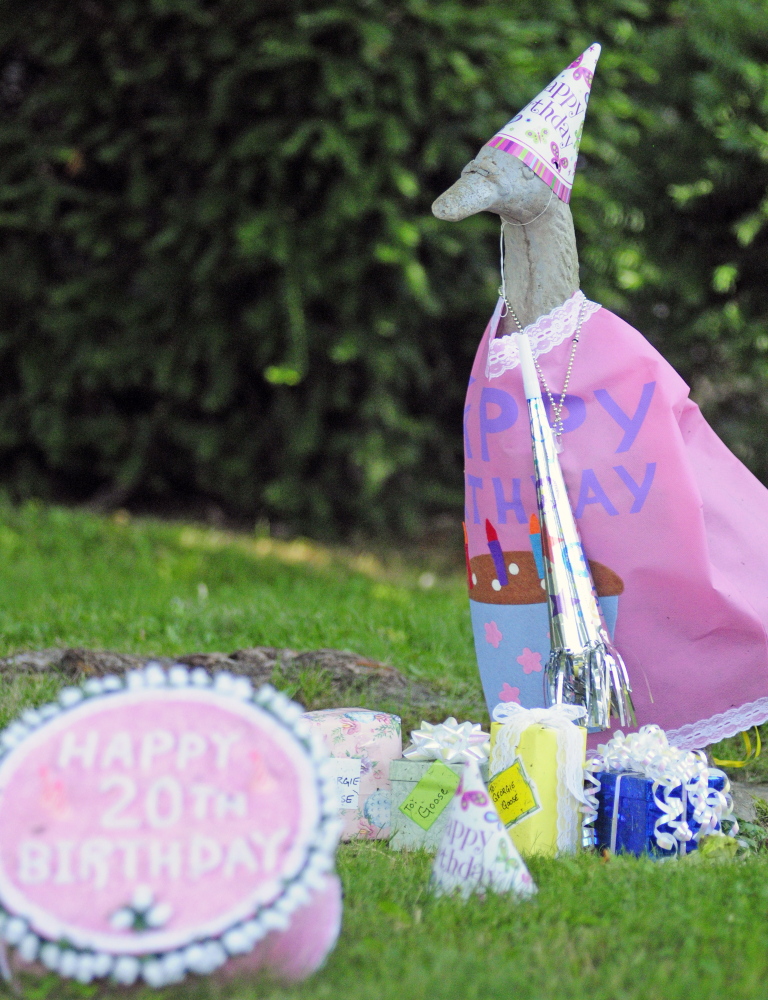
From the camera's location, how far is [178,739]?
1.59m

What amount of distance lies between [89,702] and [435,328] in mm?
5147

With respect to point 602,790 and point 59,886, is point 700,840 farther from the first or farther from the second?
point 59,886

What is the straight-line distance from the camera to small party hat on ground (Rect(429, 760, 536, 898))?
73.5 inches

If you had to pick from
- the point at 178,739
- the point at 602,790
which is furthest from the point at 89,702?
the point at 602,790

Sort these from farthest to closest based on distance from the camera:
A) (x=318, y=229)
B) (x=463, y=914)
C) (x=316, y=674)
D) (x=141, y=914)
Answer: (x=318, y=229) → (x=316, y=674) → (x=463, y=914) → (x=141, y=914)

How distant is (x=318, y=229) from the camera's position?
5875mm

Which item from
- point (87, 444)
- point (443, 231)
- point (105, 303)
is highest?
point (443, 231)

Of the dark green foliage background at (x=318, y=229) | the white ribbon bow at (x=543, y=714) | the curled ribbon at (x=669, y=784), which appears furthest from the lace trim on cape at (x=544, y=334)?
the dark green foliage background at (x=318, y=229)

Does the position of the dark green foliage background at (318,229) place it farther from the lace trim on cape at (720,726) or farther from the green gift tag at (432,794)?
the green gift tag at (432,794)

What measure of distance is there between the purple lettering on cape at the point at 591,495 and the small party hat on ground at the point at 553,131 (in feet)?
2.32

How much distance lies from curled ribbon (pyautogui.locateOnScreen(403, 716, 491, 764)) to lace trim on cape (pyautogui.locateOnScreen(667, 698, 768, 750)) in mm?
498

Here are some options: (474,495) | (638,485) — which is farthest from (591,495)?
(474,495)

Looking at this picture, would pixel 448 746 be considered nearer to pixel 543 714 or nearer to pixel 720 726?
pixel 543 714

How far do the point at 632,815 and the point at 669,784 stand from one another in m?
0.10
